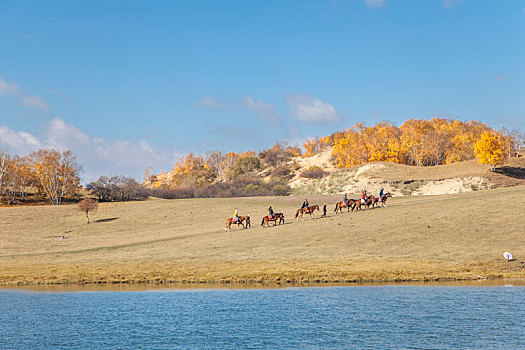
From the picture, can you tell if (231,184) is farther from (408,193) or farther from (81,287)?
(81,287)

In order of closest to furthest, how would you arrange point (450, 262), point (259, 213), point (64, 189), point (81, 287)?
point (81, 287) < point (450, 262) < point (259, 213) < point (64, 189)

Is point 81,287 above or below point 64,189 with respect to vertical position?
below

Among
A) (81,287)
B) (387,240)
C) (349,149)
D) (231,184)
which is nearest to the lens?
(81,287)

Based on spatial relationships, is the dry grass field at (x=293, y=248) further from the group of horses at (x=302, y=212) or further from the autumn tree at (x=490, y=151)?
the autumn tree at (x=490, y=151)

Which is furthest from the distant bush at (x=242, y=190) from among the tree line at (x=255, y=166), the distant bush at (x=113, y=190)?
the distant bush at (x=113, y=190)

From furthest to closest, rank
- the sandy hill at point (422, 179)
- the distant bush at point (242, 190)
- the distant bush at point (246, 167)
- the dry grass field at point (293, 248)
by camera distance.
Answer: the distant bush at point (246, 167), the distant bush at point (242, 190), the sandy hill at point (422, 179), the dry grass field at point (293, 248)

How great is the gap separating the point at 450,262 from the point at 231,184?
105504 mm

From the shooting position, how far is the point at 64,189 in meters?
117

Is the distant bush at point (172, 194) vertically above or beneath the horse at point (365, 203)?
above

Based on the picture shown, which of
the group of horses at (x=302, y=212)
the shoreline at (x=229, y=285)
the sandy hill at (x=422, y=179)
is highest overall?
the sandy hill at (x=422, y=179)

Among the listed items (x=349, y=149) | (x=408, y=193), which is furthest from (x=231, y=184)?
(x=408, y=193)

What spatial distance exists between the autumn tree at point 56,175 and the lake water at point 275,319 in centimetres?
8888

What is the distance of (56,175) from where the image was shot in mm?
116125

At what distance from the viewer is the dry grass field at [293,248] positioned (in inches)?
1508
